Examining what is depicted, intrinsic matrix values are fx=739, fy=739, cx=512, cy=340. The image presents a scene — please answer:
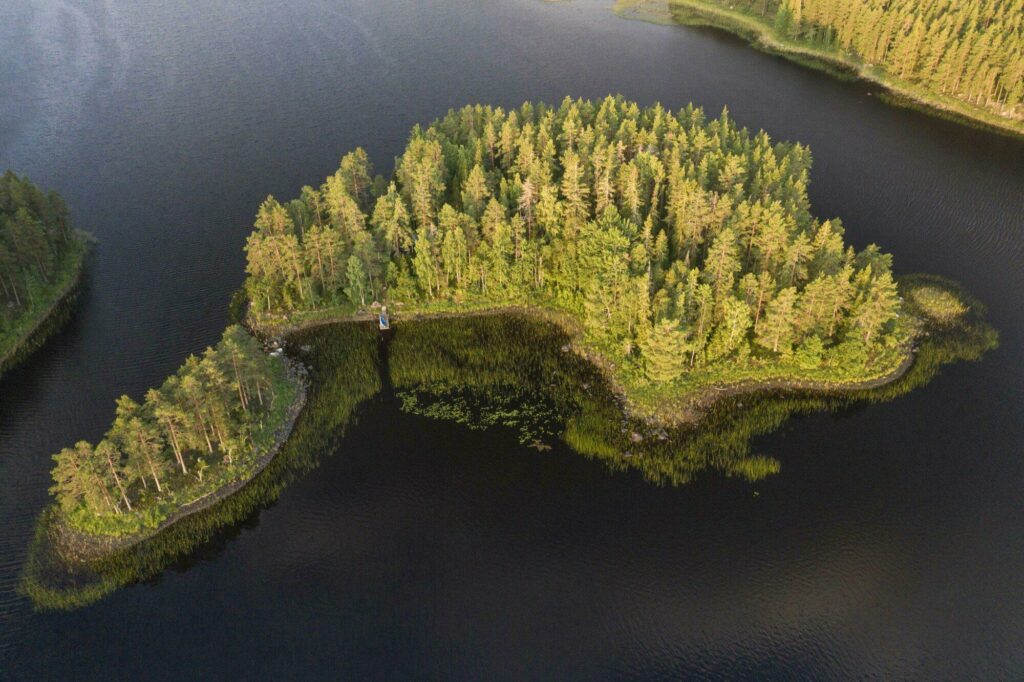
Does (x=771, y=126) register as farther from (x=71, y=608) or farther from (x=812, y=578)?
(x=71, y=608)

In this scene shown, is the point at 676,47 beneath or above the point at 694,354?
above

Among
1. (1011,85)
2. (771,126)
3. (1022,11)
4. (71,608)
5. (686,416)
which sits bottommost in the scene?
(71,608)

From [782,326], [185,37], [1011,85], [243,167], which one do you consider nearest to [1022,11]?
[1011,85]

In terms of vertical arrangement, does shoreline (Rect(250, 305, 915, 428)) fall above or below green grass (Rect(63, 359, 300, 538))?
above

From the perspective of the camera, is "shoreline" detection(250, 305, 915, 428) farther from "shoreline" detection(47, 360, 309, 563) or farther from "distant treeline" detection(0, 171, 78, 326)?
"distant treeline" detection(0, 171, 78, 326)

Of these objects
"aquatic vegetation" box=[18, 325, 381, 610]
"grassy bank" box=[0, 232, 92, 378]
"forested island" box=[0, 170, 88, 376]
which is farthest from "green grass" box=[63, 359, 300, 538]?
"forested island" box=[0, 170, 88, 376]

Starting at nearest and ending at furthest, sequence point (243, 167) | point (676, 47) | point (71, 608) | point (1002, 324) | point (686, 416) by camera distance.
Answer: point (71, 608), point (686, 416), point (1002, 324), point (243, 167), point (676, 47)
